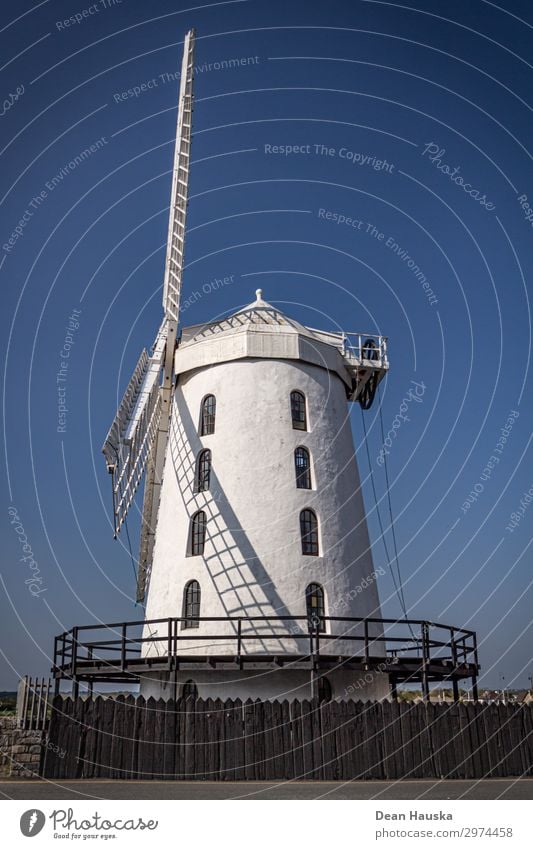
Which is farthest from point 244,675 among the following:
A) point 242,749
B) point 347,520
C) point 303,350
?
point 303,350

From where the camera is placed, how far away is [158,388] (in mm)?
30969

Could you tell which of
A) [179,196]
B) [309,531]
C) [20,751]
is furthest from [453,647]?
[179,196]

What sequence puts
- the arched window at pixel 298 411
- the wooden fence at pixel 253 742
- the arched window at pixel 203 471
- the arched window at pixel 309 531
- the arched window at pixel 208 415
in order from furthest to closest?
the arched window at pixel 208 415
the arched window at pixel 298 411
the arched window at pixel 203 471
the arched window at pixel 309 531
the wooden fence at pixel 253 742

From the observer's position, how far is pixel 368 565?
91.6ft

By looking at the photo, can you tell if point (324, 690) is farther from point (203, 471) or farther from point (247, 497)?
point (203, 471)

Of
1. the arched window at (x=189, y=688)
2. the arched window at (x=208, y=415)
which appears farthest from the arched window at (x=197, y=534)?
the arched window at (x=189, y=688)

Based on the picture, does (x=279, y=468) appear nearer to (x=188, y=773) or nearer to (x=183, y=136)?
(x=188, y=773)

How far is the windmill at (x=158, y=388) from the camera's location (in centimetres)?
2869

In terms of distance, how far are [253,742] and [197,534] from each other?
26.7ft

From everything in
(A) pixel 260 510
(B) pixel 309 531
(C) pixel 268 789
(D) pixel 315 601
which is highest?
(A) pixel 260 510

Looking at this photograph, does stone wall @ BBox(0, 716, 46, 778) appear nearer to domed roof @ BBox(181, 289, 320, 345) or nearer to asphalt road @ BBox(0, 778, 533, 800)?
asphalt road @ BBox(0, 778, 533, 800)

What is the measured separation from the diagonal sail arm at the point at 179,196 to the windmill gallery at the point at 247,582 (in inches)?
2.3

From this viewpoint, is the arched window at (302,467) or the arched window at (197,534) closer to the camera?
the arched window at (197,534)

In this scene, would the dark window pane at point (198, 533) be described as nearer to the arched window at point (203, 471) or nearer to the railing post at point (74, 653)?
the arched window at point (203, 471)
